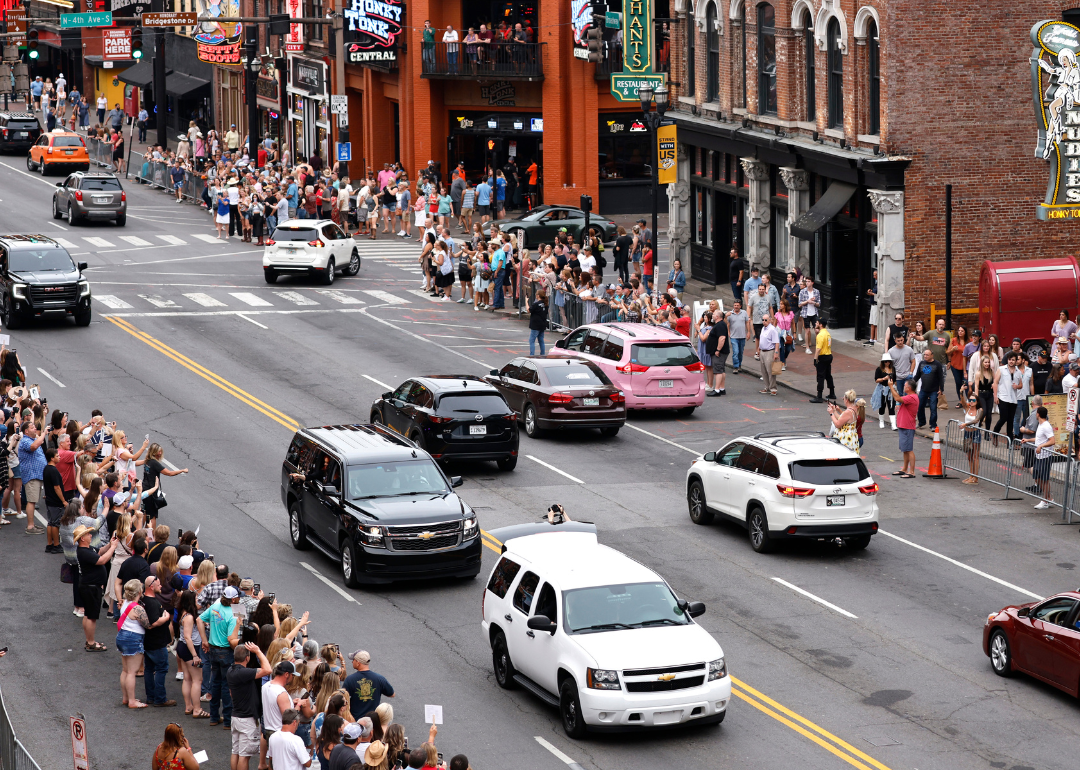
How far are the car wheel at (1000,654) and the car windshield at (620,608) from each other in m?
3.86

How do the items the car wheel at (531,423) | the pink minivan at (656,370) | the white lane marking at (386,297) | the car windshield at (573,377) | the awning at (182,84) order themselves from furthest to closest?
the awning at (182,84)
the white lane marking at (386,297)
the pink minivan at (656,370)
the car wheel at (531,423)
the car windshield at (573,377)

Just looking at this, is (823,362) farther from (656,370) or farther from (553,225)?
(553,225)

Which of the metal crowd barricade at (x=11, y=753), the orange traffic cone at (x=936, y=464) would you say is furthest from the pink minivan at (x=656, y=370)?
the metal crowd barricade at (x=11, y=753)

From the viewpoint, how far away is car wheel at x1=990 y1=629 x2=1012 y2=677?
57.2ft

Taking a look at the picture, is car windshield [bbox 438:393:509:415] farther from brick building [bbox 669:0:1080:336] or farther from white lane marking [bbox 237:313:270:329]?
white lane marking [bbox 237:313:270:329]

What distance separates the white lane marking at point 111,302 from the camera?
4131cm

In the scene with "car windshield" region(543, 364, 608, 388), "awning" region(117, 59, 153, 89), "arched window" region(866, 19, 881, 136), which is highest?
"awning" region(117, 59, 153, 89)

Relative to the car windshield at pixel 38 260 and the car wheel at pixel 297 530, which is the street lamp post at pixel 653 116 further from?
the car wheel at pixel 297 530

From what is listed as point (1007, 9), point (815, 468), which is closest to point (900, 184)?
point (1007, 9)

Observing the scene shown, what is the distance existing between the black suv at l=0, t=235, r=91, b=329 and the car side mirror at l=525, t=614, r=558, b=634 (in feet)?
79.1

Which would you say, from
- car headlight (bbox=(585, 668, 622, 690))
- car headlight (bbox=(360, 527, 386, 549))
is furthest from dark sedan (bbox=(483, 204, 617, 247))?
car headlight (bbox=(585, 668, 622, 690))

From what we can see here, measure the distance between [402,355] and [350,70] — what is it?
32.4 metres

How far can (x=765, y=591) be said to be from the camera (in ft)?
67.4

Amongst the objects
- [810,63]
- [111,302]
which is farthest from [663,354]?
[111,302]
